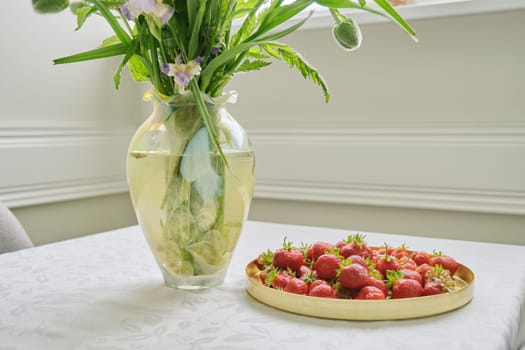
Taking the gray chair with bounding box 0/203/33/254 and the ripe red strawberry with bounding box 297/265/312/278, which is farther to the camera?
the gray chair with bounding box 0/203/33/254

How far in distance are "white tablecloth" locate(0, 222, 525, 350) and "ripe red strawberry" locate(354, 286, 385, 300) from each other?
3cm

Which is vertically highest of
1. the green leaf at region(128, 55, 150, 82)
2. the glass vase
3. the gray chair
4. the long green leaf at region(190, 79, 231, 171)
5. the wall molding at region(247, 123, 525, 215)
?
the green leaf at region(128, 55, 150, 82)

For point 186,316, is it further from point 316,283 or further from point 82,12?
point 82,12

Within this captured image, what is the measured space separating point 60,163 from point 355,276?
4.87 ft

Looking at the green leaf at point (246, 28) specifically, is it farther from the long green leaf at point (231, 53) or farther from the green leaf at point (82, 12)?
the green leaf at point (82, 12)

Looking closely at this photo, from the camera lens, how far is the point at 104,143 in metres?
2.11

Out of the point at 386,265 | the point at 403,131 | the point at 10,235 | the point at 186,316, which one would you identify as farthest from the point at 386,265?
the point at 403,131

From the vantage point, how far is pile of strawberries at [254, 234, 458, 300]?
0.66 meters

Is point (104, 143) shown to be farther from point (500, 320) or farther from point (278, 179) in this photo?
point (500, 320)

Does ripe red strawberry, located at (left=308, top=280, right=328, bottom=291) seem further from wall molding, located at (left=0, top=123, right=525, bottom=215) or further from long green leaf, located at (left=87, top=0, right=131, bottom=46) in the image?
wall molding, located at (left=0, top=123, right=525, bottom=215)

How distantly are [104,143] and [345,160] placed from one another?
0.88 m

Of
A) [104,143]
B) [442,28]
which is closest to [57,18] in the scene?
[104,143]

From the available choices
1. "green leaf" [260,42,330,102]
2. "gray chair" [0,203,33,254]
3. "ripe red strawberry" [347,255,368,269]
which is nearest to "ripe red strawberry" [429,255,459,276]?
"ripe red strawberry" [347,255,368,269]

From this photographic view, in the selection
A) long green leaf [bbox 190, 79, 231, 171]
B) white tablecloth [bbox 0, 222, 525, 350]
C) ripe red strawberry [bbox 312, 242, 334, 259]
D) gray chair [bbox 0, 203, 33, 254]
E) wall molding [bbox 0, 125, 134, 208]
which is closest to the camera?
white tablecloth [bbox 0, 222, 525, 350]
